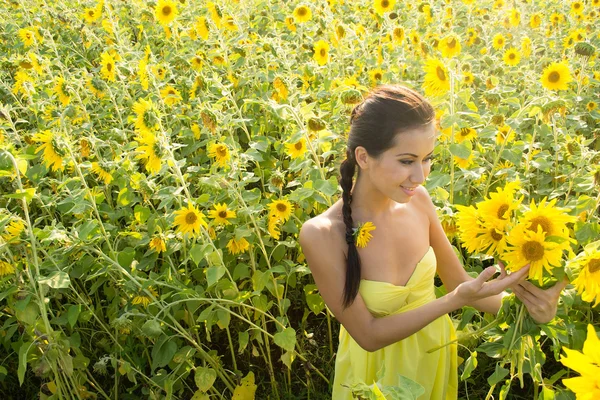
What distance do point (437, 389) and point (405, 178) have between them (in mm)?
700

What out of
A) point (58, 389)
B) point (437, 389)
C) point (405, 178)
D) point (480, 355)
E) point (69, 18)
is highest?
point (69, 18)

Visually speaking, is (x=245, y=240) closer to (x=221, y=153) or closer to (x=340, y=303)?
(x=221, y=153)

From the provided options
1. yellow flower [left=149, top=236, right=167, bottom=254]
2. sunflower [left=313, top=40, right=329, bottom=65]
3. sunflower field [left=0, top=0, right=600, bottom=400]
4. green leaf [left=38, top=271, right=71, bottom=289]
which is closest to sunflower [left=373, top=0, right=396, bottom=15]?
sunflower field [left=0, top=0, right=600, bottom=400]

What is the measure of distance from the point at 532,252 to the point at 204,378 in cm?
140

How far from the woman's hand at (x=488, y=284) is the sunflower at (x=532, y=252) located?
33 mm

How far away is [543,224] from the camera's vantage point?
1.07 m

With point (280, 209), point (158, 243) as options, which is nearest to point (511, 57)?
point (280, 209)

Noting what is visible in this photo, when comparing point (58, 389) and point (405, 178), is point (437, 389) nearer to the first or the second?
point (405, 178)

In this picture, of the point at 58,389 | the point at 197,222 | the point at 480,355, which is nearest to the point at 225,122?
the point at 197,222

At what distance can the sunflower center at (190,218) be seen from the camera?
1980 millimetres

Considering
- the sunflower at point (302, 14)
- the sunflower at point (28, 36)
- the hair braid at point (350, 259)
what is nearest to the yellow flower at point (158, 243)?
the hair braid at point (350, 259)

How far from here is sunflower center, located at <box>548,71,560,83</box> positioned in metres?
2.58

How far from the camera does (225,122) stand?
226cm

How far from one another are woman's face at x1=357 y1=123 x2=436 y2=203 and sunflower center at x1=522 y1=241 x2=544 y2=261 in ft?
1.82
